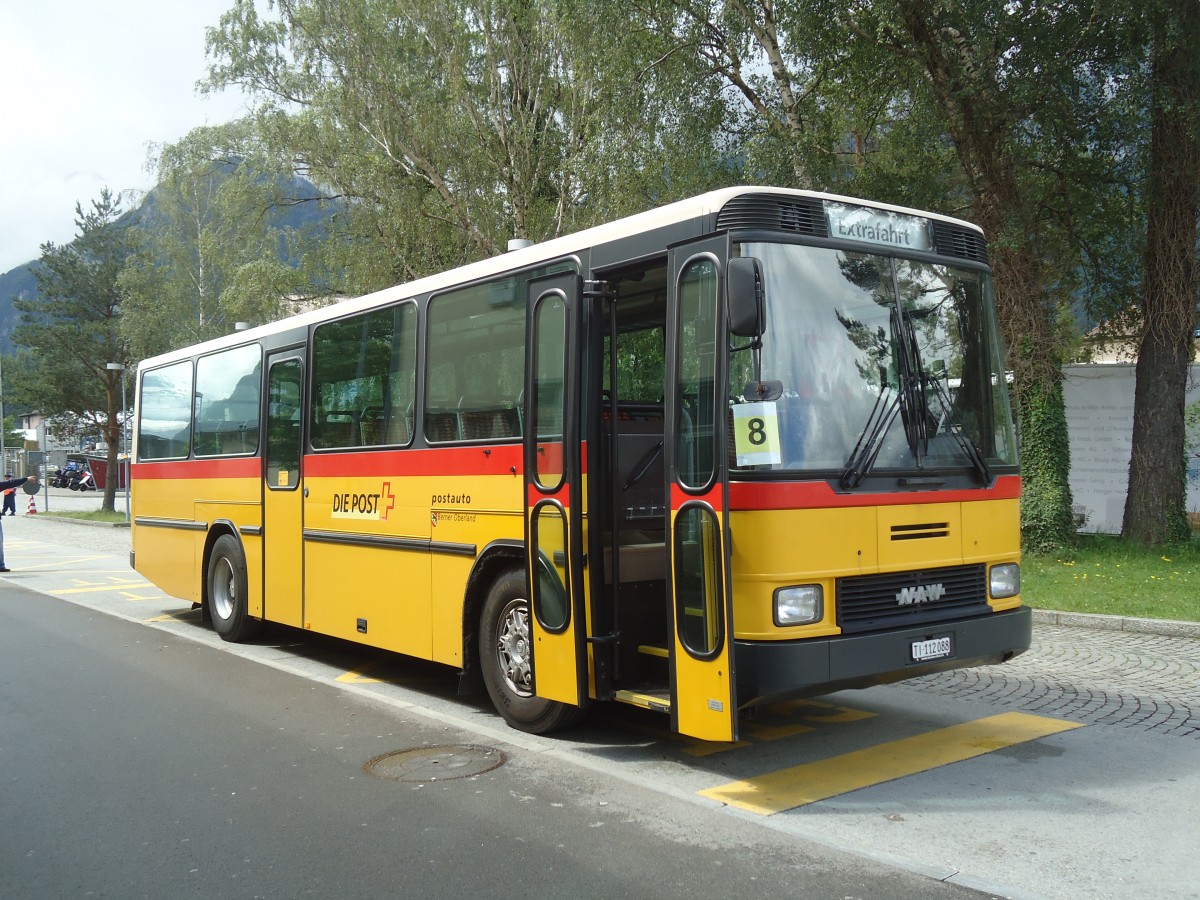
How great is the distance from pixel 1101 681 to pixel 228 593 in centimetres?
821

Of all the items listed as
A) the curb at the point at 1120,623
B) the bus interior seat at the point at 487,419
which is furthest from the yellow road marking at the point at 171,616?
the curb at the point at 1120,623

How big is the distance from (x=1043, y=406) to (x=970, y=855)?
12.2 meters

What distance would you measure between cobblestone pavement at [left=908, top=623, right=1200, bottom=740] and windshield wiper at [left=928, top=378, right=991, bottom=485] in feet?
6.60

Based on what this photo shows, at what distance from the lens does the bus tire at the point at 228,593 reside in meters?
11.2

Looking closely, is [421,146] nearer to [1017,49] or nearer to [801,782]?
[1017,49]

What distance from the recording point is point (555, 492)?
667cm

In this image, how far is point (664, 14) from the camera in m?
19.7

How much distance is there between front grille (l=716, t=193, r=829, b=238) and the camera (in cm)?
583

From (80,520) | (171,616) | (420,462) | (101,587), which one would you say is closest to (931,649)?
(420,462)

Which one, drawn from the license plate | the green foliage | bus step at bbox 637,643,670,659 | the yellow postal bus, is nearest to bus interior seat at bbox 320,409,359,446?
the yellow postal bus

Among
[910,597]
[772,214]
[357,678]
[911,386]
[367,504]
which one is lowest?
[357,678]

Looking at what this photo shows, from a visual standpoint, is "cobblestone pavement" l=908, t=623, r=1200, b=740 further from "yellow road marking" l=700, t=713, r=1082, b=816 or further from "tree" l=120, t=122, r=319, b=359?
"tree" l=120, t=122, r=319, b=359

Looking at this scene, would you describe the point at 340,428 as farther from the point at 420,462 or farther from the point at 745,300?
the point at 745,300

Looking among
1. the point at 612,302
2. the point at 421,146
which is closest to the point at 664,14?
the point at 421,146
